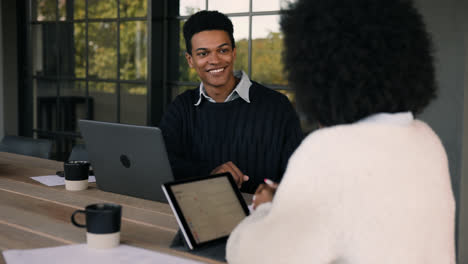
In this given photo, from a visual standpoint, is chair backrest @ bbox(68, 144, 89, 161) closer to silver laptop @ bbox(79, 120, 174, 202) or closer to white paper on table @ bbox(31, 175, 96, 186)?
white paper on table @ bbox(31, 175, 96, 186)

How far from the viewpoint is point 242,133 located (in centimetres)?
238

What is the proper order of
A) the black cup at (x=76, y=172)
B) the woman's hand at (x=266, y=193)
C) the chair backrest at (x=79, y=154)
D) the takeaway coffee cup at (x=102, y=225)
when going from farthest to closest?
1. the chair backrest at (x=79, y=154)
2. the black cup at (x=76, y=172)
3. the takeaway coffee cup at (x=102, y=225)
4. the woman's hand at (x=266, y=193)

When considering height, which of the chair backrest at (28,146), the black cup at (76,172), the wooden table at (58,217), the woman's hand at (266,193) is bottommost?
the chair backrest at (28,146)

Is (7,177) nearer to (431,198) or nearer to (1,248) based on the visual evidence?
Result: (1,248)

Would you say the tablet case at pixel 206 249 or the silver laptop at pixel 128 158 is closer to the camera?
the tablet case at pixel 206 249

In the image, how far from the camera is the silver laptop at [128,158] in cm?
158

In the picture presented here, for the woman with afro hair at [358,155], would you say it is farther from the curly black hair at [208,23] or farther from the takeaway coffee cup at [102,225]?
the curly black hair at [208,23]

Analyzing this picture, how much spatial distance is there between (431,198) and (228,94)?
1.60 metres

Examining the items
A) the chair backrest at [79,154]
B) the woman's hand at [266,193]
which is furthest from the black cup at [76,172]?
the woman's hand at [266,193]

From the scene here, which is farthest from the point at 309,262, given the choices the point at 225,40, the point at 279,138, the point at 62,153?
the point at 62,153

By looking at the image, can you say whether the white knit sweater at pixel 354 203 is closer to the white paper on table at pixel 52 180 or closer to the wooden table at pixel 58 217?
the wooden table at pixel 58 217

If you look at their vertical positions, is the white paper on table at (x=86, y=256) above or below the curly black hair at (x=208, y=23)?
below

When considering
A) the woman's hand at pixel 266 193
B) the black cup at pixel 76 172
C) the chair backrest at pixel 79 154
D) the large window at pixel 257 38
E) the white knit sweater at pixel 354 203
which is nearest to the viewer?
the white knit sweater at pixel 354 203

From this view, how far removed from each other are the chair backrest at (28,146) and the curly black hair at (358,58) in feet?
7.57
